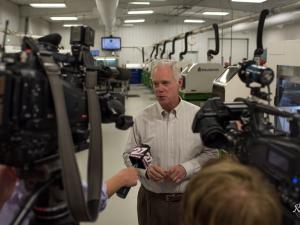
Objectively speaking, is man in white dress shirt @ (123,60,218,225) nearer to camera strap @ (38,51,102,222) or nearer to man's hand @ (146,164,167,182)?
man's hand @ (146,164,167,182)

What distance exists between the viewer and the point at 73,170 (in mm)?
880

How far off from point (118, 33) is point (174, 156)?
51.6 feet

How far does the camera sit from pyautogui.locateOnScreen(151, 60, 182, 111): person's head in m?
2.17

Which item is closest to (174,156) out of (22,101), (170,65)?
(170,65)

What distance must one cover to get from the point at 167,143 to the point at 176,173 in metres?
0.22

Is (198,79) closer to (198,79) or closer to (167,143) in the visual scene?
(198,79)

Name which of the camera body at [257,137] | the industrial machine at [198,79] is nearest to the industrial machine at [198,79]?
the industrial machine at [198,79]

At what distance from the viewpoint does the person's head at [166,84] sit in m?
2.17

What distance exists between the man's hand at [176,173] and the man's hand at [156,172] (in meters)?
0.03

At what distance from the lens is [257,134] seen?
1.01 meters

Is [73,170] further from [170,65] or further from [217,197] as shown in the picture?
[170,65]

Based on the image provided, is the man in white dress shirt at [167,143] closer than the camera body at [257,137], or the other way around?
the camera body at [257,137]

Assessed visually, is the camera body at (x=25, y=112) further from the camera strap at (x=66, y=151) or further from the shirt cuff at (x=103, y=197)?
the shirt cuff at (x=103, y=197)

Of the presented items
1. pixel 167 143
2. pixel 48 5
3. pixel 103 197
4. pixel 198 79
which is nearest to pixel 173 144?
pixel 167 143
